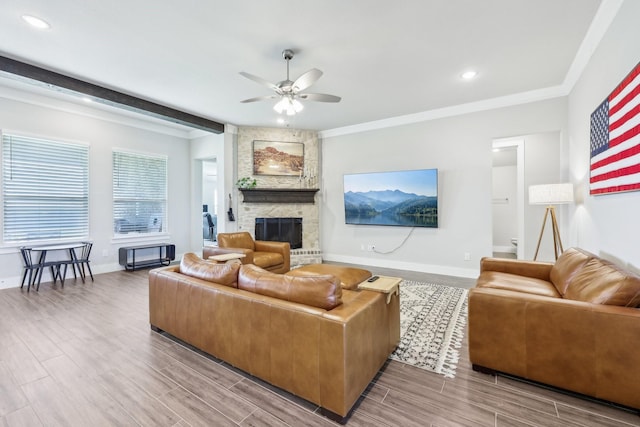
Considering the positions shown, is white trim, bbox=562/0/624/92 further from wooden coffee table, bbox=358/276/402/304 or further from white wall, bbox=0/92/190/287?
white wall, bbox=0/92/190/287

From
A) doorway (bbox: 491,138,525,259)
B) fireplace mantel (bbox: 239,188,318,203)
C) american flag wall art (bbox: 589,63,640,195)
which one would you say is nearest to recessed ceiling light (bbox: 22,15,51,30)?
fireplace mantel (bbox: 239,188,318,203)

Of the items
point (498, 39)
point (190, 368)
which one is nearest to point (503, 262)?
point (498, 39)

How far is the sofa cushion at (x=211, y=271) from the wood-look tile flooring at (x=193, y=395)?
2.11 feet

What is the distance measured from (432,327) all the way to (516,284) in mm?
871

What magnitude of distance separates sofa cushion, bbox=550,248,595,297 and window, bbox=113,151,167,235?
6.75 m

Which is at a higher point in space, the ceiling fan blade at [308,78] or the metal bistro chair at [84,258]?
the ceiling fan blade at [308,78]

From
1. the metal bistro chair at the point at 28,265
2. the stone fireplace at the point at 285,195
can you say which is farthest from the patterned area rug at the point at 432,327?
the metal bistro chair at the point at 28,265

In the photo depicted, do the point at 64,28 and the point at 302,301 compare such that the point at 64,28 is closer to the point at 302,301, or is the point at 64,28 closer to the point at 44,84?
the point at 44,84

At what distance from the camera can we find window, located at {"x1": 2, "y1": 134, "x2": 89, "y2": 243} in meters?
4.27

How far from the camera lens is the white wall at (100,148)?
427 centimetres

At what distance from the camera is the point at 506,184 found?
728 cm

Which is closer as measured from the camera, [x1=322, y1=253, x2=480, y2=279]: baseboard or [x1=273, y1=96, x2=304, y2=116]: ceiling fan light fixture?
[x1=273, y1=96, x2=304, y2=116]: ceiling fan light fixture

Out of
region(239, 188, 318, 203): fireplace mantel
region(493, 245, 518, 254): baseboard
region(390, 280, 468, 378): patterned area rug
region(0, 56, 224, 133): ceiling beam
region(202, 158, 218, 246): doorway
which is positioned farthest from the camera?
region(202, 158, 218, 246): doorway

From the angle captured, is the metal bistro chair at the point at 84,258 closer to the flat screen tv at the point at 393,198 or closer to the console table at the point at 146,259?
the console table at the point at 146,259
